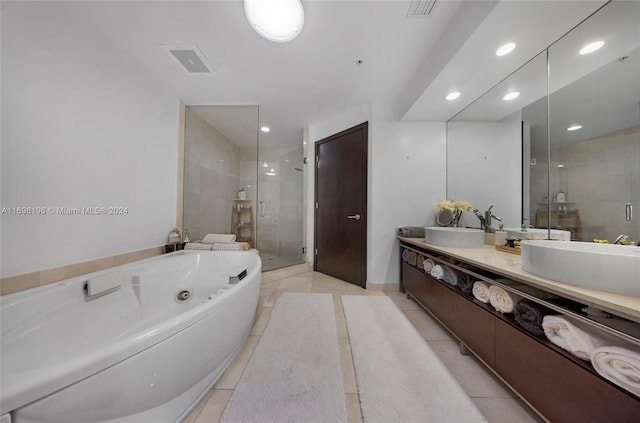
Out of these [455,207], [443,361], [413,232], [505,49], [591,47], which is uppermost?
[505,49]

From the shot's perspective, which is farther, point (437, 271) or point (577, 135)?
point (437, 271)

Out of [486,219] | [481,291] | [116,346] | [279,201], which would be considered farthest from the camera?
[279,201]

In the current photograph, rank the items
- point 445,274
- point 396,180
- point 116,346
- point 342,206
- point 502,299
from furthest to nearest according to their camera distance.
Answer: point 342,206 → point 396,180 → point 445,274 → point 502,299 → point 116,346

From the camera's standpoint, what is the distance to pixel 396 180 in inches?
91.3

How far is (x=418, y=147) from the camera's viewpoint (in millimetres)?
2312

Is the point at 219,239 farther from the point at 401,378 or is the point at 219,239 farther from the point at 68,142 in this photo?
the point at 401,378

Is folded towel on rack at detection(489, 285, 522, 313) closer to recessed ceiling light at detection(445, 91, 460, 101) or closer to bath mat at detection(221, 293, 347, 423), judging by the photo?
bath mat at detection(221, 293, 347, 423)

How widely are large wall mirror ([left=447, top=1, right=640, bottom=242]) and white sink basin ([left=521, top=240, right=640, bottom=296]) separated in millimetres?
284

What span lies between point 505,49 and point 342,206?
1913 mm

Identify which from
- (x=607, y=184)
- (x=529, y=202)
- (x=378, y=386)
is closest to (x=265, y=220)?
(x=378, y=386)

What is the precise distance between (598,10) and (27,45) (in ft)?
9.95

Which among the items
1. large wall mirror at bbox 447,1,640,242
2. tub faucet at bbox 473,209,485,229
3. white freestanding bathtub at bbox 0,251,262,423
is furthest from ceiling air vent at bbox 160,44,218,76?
tub faucet at bbox 473,209,485,229

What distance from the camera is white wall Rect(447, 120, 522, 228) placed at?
5.12ft

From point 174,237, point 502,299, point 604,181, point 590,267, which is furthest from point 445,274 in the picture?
point 174,237
